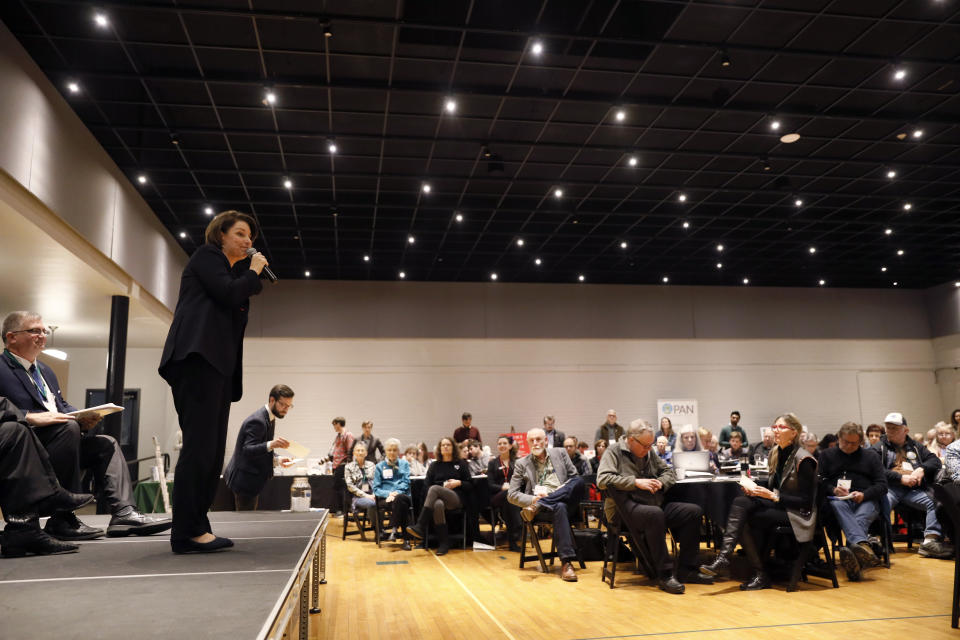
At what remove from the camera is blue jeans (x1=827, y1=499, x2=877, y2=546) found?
5438 mm

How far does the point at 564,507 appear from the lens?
569cm

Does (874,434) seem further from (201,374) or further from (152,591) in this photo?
(152,591)

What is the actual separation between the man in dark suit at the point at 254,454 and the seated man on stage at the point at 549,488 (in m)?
2.11

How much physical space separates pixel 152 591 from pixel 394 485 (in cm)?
615

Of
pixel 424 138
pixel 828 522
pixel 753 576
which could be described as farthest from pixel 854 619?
pixel 424 138

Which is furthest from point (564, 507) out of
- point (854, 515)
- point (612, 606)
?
point (854, 515)

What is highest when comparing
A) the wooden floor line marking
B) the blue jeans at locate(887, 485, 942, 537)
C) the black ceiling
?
the black ceiling

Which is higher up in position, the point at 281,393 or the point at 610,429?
the point at 281,393

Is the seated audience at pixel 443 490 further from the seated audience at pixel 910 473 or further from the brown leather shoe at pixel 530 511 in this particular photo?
the seated audience at pixel 910 473

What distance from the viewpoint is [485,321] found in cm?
1494

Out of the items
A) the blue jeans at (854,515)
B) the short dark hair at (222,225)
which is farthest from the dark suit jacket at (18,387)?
the blue jeans at (854,515)

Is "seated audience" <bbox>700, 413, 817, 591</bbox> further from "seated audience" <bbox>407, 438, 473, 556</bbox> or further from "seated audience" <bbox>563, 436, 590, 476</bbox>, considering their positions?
"seated audience" <bbox>563, 436, 590, 476</bbox>

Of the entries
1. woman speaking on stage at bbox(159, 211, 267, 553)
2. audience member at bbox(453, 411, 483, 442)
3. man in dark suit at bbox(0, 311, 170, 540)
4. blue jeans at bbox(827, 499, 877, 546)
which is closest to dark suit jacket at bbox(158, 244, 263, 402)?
woman speaking on stage at bbox(159, 211, 267, 553)

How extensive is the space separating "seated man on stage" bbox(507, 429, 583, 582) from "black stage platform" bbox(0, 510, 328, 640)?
3267mm
